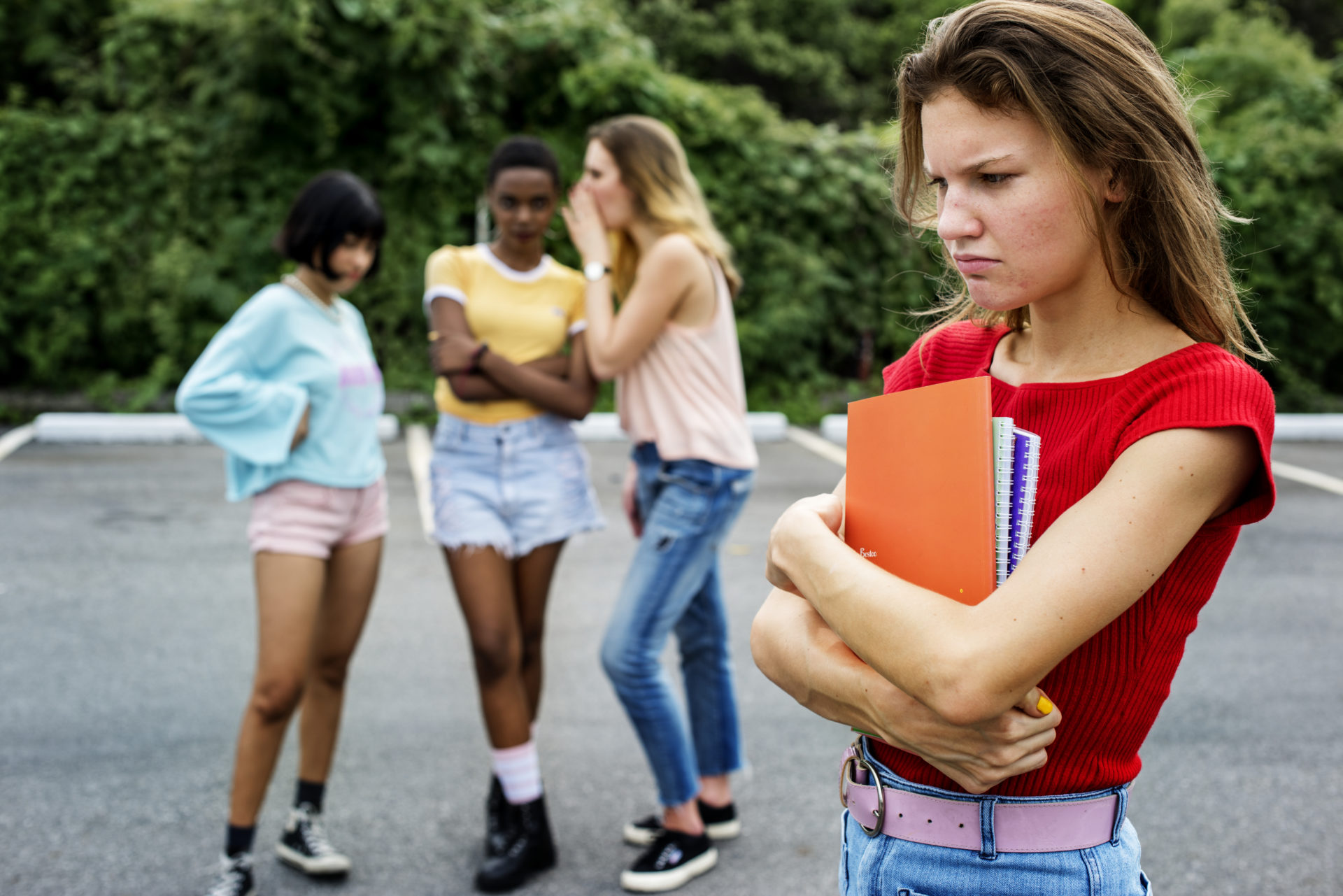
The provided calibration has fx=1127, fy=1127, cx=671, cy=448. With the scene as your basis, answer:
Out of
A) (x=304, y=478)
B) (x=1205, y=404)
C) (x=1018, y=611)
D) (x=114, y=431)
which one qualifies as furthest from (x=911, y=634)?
(x=114, y=431)

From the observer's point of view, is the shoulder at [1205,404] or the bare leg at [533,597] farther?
the bare leg at [533,597]

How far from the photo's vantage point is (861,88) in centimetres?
2348

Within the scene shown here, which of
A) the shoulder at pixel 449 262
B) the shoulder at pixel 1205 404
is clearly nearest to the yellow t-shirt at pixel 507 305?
the shoulder at pixel 449 262

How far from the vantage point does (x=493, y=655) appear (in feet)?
10.3

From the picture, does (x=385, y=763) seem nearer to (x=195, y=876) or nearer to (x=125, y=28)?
(x=195, y=876)

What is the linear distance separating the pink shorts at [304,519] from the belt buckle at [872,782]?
6.43ft

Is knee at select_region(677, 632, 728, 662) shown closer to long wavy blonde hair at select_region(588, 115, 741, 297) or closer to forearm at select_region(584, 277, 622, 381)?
A: forearm at select_region(584, 277, 622, 381)

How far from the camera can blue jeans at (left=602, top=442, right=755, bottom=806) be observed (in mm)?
3051

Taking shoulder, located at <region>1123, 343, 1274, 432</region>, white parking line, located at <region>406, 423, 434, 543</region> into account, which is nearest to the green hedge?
white parking line, located at <region>406, 423, 434, 543</region>

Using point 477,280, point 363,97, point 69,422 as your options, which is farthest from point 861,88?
point 477,280

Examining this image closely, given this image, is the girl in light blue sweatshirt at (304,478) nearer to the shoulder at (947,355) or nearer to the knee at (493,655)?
the knee at (493,655)

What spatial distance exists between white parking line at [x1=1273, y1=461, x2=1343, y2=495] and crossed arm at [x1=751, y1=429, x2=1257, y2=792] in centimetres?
836

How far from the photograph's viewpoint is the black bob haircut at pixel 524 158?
3.45 metres

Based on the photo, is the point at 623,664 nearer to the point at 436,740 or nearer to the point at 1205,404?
the point at 436,740
